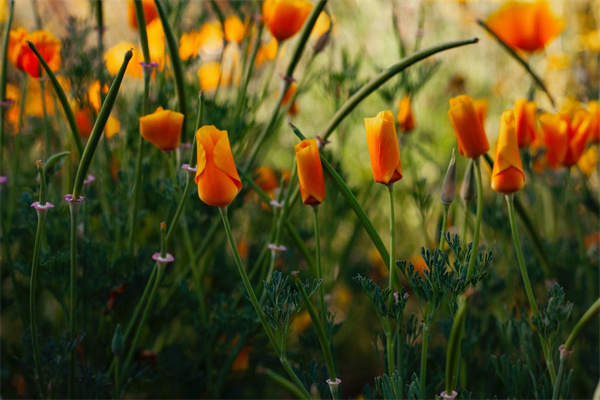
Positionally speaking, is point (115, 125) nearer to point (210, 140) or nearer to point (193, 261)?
point (193, 261)

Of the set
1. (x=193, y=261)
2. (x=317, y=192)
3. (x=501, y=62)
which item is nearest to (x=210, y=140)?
(x=317, y=192)

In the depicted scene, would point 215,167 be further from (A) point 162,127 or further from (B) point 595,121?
(B) point 595,121

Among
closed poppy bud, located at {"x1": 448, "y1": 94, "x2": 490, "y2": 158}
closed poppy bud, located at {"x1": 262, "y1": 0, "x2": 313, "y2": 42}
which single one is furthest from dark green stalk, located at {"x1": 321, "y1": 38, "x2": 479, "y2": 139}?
closed poppy bud, located at {"x1": 262, "y1": 0, "x2": 313, "y2": 42}

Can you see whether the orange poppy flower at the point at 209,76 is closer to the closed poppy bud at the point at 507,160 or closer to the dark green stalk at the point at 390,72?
the dark green stalk at the point at 390,72

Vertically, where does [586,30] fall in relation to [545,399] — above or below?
above

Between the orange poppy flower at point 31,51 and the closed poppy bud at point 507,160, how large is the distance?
69cm

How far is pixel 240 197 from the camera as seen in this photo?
3.25 feet

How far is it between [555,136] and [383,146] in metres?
0.46

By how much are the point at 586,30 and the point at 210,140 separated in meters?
2.53

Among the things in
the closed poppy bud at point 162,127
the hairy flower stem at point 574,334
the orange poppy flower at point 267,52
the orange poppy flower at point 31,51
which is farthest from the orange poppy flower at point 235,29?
the hairy flower stem at point 574,334

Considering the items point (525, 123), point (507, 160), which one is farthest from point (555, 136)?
point (507, 160)

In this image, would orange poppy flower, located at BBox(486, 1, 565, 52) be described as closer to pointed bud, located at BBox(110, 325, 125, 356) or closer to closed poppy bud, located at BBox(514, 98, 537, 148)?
closed poppy bud, located at BBox(514, 98, 537, 148)

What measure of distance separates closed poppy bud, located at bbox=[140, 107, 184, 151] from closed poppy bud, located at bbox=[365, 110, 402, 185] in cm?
26

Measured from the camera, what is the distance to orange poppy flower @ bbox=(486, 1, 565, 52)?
1.18 m
